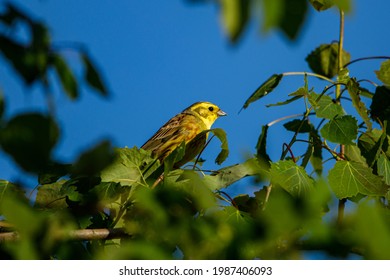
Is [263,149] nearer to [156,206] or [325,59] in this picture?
[325,59]

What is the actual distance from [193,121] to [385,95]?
12.3 ft

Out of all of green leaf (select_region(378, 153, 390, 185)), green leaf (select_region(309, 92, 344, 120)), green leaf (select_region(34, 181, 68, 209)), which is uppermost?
green leaf (select_region(309, 92, 344, 120))

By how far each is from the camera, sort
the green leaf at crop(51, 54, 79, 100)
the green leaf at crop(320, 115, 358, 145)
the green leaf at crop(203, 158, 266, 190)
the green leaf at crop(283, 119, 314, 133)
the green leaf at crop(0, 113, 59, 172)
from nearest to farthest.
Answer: the green leaf at crop(0, 113, 59, 172) → the green leaf at crop(51, 54, 79, 100) → the green leaf at crop(203, 158, 266, 190) → the green leaf at crop(320, 115, 358, 145) → the green leaf at crop(283, 119, 314, 133)

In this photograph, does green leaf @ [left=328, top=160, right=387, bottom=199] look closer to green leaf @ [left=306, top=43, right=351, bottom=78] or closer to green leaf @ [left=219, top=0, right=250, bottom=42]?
green leaf @ [left=306, top=43, right=351, bottom=78]

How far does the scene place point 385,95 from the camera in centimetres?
347

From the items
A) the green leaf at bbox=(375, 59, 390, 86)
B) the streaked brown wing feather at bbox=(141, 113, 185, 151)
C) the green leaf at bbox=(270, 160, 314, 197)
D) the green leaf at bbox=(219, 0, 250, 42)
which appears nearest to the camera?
the green leaf at bbox=(219, 0, 250, 42)

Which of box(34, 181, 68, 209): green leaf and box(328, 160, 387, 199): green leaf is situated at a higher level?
box(328, 160, 387, 199): green leaf

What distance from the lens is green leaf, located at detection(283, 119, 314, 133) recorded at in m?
3.50

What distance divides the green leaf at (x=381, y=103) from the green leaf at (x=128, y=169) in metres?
1.19

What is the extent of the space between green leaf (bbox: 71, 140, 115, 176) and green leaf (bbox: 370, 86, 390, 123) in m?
2.59

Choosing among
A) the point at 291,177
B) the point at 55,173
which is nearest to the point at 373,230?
the point at 291,177

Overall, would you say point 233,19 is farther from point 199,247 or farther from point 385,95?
point 385,95

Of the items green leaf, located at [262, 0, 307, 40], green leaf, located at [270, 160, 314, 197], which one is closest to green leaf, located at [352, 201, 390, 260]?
green leaf, located at [262, 0, 307, 40]

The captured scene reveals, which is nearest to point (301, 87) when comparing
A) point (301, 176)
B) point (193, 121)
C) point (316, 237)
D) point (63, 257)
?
point (301, 176)
